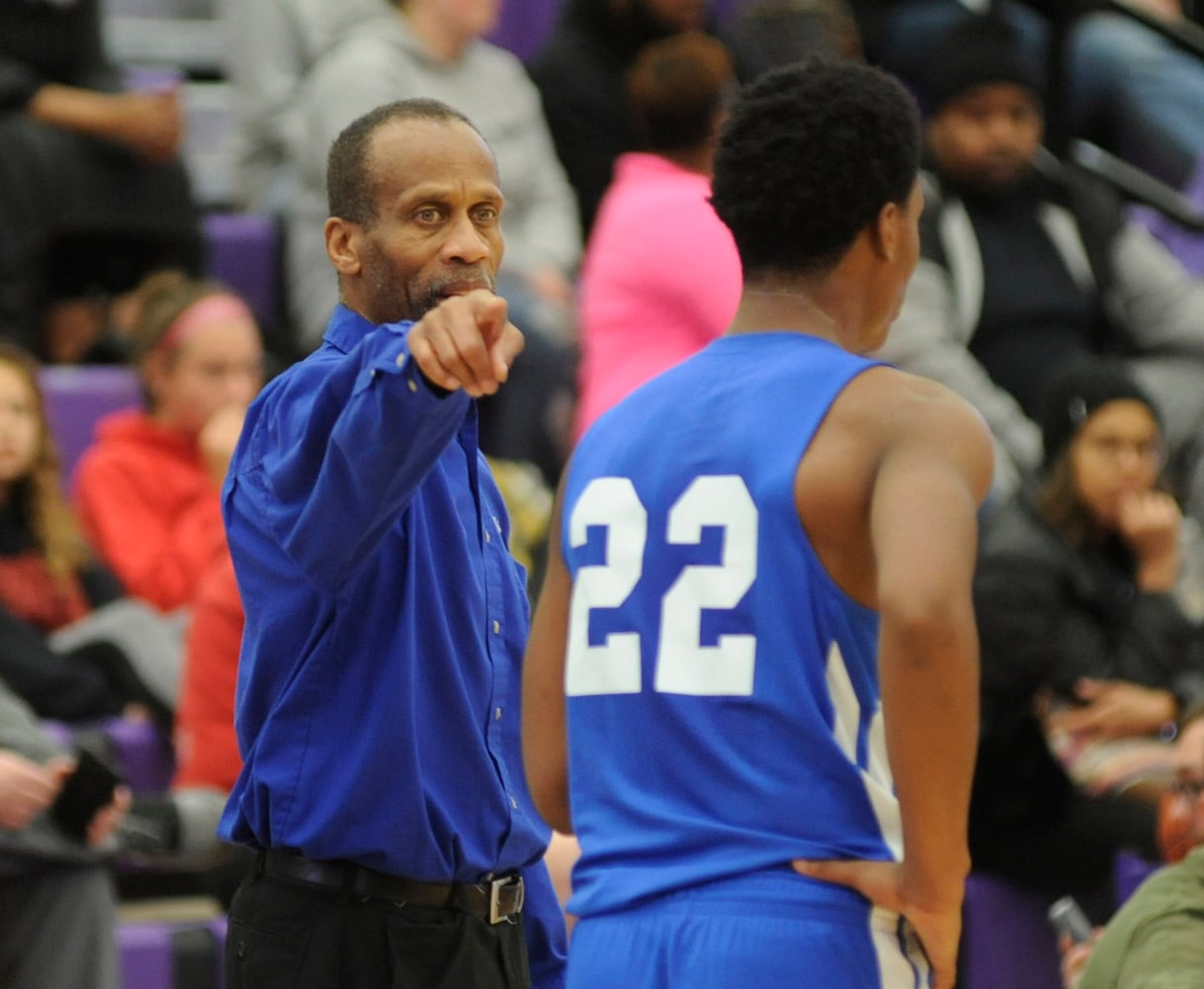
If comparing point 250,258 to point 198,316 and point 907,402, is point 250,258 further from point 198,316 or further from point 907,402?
point 907,402

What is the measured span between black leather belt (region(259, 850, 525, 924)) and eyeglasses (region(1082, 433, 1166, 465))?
315 cm

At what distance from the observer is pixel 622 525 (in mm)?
2436

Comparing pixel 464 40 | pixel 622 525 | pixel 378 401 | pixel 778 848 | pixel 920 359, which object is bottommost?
pixel 920 359

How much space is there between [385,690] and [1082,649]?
9.65 ft

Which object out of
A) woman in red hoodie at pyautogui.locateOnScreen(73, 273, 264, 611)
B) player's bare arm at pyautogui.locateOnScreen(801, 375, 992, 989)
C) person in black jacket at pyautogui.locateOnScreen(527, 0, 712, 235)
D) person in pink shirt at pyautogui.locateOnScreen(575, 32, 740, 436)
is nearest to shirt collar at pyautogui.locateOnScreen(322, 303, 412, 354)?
player's bare arm at pyautogui.locateOnScreen(801, 375, 992, 989)

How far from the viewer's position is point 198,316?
5.61 meters

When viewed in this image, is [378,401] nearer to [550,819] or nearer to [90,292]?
[550,819]

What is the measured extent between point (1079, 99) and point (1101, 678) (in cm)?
411

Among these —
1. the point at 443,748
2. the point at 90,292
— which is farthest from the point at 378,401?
the point at 90,292

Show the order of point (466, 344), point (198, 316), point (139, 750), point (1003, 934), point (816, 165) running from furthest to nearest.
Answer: point (198, 316)
point (139, 750)
point (1003, 934)
point (816, 165)
point (466, 344)

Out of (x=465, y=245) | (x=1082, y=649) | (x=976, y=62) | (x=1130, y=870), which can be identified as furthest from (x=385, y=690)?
(x=976, y=62)

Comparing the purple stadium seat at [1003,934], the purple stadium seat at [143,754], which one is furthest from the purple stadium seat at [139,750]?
the purple stadium seat at [1003,934]

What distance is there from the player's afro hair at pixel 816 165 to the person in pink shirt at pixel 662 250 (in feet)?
5.32

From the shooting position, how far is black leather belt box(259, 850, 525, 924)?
263 cm
